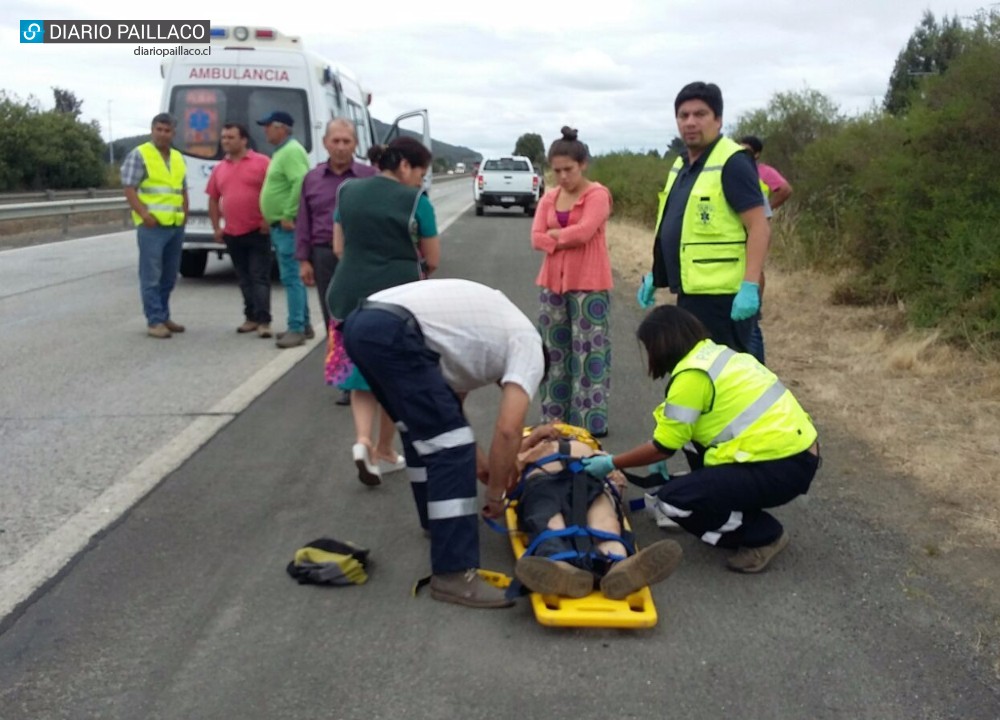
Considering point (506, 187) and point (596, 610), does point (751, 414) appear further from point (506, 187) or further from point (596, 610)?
point (506, 187)

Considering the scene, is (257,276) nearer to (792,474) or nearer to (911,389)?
(911,389)

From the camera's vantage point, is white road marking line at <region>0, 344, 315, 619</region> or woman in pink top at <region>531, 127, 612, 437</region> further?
woman in pink top at <region>531, 127, 612, 437</region>

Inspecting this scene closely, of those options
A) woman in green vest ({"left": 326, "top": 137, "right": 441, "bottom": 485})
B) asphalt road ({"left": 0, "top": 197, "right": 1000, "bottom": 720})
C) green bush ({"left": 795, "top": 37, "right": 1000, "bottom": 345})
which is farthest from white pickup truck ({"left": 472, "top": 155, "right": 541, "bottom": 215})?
asphalt road ({"left": 0, "top": 197, "right": 1000, "bottom": 720})

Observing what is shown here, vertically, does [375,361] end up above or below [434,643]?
above

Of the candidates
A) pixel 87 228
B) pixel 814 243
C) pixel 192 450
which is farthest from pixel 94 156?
pixel 192 450

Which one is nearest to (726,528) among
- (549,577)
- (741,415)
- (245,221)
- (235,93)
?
(741,415)

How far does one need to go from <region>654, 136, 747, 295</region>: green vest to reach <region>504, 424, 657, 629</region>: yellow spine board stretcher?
1.85 meters

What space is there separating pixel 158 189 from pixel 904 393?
6613 millimetres

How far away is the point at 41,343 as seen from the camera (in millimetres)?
9352

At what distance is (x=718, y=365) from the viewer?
14.3 feet

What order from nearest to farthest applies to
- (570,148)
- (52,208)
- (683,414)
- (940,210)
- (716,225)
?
(683,414)
(716,225)
(570,148)
(940,210)
(52,208)

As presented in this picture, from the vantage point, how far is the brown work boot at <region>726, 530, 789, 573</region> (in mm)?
4383

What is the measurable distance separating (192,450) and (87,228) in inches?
851

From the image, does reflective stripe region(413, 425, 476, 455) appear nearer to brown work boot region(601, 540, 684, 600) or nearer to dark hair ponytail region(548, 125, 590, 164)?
brown work boot region(601, 540, 684, 600)
